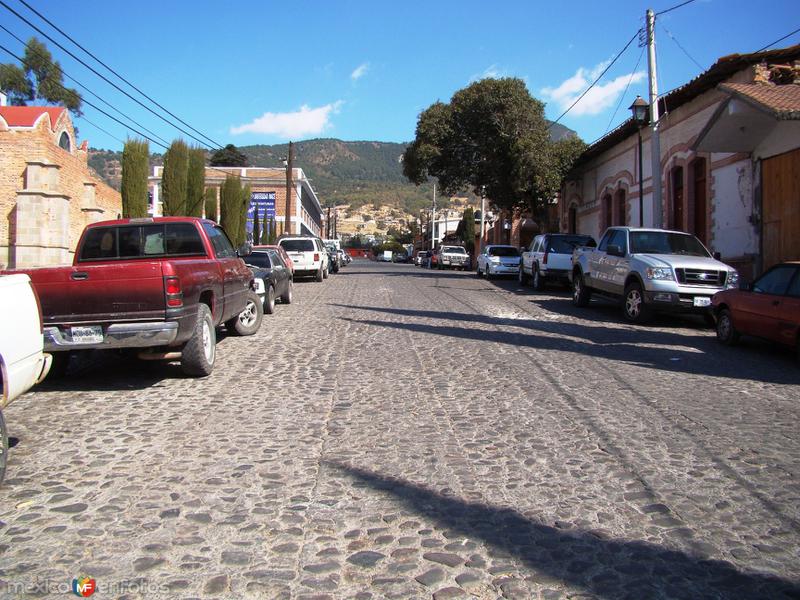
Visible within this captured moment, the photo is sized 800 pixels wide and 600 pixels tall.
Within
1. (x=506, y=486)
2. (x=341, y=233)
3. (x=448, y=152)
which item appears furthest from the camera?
(x=341, y=233)

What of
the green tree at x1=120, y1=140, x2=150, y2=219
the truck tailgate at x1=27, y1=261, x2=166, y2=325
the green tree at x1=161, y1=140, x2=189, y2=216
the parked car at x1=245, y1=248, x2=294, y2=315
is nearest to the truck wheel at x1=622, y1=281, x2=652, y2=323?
the parked car at x1=245, y1=248, x2=294, y2=315

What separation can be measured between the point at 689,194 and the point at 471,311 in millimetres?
11187

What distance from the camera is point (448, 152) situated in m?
32.2

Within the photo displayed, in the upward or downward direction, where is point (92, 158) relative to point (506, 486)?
upward

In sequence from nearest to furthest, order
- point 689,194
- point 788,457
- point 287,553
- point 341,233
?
point 287,553 → point 788,457 → point 689,194 → point 341,233

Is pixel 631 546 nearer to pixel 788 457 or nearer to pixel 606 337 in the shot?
pixel 788 457

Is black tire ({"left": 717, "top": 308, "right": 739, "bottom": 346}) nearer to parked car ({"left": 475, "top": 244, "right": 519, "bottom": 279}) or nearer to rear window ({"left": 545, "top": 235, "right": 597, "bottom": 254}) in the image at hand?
rear window ({"left": 545, "top": 235, "right": 597, "bottom": 254})

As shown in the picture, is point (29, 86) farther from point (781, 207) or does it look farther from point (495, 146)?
point (781, 207)

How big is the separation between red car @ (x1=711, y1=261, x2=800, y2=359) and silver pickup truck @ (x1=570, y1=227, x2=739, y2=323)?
1358 millimetres

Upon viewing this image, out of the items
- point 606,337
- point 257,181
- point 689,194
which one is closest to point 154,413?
point 606,337

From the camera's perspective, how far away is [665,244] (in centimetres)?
1415

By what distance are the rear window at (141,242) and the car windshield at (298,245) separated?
Result: 1634 cm

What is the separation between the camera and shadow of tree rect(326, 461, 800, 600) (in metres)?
3.16

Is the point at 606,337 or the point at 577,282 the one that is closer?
the point at 606,337
